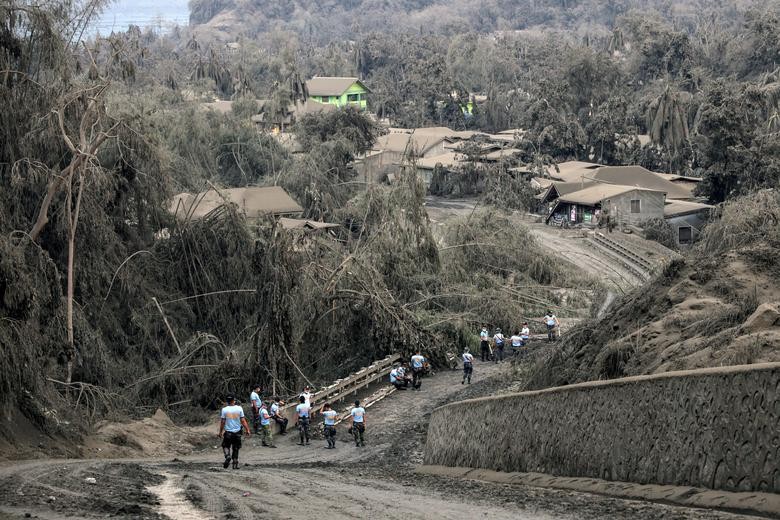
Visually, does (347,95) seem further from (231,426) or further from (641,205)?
(231,426)

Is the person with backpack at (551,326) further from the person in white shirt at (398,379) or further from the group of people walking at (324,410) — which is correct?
the person in white shirt at (398,379)

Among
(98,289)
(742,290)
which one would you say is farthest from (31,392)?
(742,290)

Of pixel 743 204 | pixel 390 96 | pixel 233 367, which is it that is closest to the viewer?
pixel 233 367

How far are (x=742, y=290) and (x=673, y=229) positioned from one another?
134ft

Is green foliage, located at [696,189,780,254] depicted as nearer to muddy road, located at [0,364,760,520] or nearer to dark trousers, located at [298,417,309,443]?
dark trousers, located at [298,417,309,443]

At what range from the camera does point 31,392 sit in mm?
20172

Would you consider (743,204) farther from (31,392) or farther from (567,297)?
(31,392)

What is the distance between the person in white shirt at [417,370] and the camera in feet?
97.2

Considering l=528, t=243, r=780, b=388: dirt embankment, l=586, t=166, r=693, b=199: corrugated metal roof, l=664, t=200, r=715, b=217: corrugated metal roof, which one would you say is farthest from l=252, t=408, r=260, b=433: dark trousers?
l=586, t=166, r=693, b=199: corrugated metal roof

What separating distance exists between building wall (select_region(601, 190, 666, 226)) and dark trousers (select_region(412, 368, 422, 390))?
33.0 metres

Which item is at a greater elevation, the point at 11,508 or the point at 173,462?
the point at 11,508

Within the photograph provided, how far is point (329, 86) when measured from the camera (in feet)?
409

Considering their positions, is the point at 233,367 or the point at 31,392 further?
the point at 233,367

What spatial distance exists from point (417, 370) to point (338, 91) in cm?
9452
